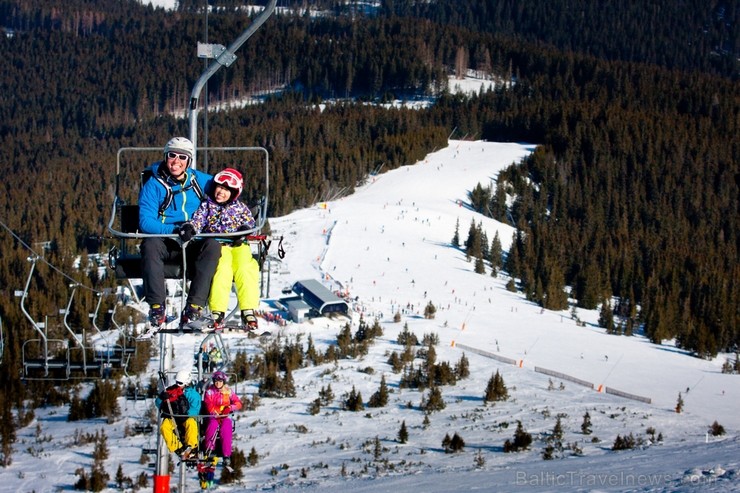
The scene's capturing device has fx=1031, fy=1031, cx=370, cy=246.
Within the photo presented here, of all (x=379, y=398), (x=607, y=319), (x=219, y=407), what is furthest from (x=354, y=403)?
(x=607, y=319)

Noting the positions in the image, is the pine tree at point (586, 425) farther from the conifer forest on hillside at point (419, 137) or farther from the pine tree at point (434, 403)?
the conifer forest on hillside at point (419, 137)

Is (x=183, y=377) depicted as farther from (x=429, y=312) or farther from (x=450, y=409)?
(x=429, y=312)

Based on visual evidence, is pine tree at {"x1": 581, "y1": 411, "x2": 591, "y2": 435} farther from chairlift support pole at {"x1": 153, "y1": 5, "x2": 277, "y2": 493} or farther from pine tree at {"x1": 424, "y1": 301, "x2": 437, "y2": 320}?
chairlift support pole at {"x1": 153, "y1": 5, "x2": 277, "y2": 493}

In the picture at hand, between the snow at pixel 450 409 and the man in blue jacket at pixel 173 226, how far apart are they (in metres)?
5.45

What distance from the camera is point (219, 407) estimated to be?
10.4 meters

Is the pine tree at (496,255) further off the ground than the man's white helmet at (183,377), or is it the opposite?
the man's white helmet at (183,377)

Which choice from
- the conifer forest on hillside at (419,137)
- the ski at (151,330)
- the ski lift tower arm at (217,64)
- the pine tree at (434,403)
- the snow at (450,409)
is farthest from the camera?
the conifer forest on hillside at (419,137)

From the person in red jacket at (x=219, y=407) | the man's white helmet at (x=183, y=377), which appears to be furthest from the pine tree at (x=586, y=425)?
the man's white helmet at (x=183, y=377)

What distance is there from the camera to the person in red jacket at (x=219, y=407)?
1042 centimetres

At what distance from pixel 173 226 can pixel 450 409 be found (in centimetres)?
2051

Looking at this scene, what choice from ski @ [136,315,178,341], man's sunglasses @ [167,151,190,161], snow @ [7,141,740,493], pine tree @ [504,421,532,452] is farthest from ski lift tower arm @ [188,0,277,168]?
pine tree @ [504,421,532,452]

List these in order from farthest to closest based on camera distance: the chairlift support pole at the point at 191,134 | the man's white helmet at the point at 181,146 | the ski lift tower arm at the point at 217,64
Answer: the man's white helmet at the point at 181,146, the chairlift support pole at the point at 191,134, the ski lift tower arm at the point at 217,64

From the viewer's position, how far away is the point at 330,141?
98250mm

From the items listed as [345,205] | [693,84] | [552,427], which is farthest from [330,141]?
[552,427]
